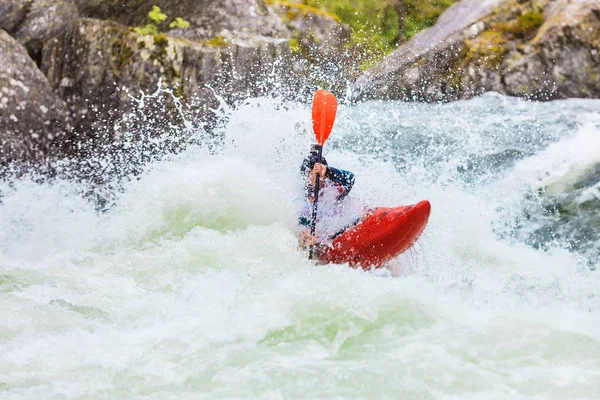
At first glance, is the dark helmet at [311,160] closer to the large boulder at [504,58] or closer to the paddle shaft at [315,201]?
the paddle shaft at [315,201]

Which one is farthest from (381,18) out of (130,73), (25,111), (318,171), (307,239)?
(307,239)

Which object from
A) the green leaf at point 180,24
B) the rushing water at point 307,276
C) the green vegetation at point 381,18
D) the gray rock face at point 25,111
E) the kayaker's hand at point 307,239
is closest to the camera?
the rushing water at point 307,276

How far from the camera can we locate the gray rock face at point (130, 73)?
23.5 ft

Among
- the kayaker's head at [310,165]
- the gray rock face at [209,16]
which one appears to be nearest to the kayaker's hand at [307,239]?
the kayaker's head at [310,165]

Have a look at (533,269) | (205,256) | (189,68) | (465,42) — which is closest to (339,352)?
(205,256)

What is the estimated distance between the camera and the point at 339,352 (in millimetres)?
3631

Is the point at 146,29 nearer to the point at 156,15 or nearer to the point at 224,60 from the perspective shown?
the point at 156,15

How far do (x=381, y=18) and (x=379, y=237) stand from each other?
19.0 ft

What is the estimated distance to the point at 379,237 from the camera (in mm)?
4738

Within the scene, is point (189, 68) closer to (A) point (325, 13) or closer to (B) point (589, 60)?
(A) point (325, 13)

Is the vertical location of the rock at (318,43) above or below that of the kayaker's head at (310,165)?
above

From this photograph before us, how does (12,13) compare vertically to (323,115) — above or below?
above

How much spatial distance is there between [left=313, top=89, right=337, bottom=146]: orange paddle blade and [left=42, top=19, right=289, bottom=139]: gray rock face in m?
2.55

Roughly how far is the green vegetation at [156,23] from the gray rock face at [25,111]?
4.24 ft
